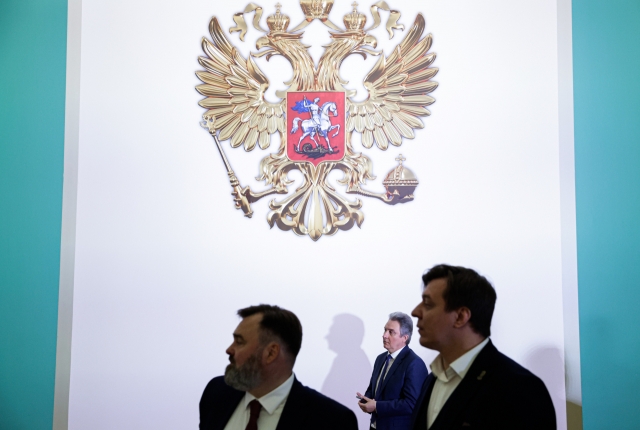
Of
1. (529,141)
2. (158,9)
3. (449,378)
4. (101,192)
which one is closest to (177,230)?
(101,192)

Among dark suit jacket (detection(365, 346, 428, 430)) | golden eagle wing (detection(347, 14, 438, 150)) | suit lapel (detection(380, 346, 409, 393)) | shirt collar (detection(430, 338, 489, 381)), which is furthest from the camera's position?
golden eagle wing (detection(347, 14, 438, 150))

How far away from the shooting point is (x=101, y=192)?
4875 millimetres

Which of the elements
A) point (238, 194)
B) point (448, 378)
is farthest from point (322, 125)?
point (448, 378)

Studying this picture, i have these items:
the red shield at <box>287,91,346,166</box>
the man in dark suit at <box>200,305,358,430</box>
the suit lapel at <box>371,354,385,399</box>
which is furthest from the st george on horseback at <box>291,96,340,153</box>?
the man in dark suit at <box>200,305,358,430</box>

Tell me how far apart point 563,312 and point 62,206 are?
11.2ft

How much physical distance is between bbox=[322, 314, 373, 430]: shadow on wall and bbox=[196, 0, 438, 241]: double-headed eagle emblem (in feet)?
2.04

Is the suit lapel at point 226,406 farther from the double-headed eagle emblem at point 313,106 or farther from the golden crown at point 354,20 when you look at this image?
the golden crown at point 354,20

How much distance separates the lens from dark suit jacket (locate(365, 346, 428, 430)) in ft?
13.1

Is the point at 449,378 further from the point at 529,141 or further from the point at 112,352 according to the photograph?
the point at 112,352

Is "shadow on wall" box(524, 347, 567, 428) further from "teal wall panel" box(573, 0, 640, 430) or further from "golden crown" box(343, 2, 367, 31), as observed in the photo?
"golden crown" box(343, 2, 367, 31)

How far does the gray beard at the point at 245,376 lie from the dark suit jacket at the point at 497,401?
0.59 metres

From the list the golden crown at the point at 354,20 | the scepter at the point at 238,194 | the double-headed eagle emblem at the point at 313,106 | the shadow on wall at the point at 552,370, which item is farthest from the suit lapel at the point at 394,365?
the golden crown at the point at 354,20

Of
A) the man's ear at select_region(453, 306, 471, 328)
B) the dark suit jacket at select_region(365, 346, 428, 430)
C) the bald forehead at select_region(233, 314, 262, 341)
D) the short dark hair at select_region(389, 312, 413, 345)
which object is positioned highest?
the man's ear at select_region(453, 306, 471, 328)

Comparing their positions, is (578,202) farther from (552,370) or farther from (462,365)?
(462,365)
